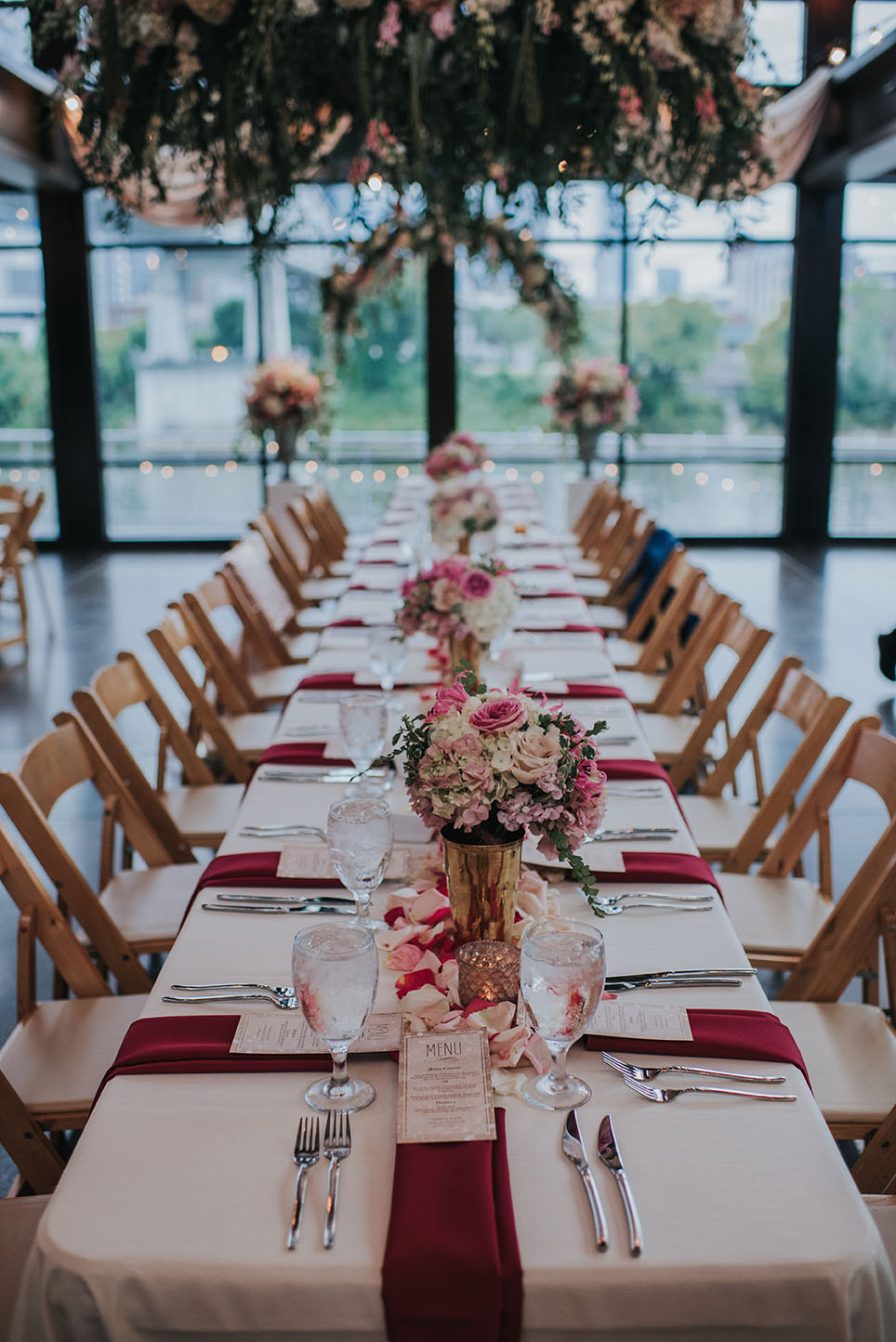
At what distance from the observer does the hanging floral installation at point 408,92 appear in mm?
3107

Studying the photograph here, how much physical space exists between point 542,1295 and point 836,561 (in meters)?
9.42

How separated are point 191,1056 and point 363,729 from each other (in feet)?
3.24

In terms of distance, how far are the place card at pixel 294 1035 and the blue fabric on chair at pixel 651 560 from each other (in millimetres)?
4074

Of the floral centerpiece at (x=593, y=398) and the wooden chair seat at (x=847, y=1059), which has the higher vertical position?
the floral centerpiece at (x=593, y=398)

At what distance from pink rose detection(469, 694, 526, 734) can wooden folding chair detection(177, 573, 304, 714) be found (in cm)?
231

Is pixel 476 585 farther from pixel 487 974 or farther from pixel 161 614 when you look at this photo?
pixel 161 614

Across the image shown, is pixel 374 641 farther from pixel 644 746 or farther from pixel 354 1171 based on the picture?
pixel 354 1171

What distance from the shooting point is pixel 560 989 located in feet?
4.87

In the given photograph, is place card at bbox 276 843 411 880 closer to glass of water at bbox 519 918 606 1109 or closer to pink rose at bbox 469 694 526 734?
pink rose at bbox 469 694 526 734

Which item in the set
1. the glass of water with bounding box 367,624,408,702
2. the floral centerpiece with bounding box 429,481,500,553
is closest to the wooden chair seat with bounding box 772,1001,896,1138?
the glass of water with bounding box 367,624,408,702

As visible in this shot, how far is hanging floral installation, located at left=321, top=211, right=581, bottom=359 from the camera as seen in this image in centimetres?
833

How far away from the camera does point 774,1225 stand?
4.41 ft

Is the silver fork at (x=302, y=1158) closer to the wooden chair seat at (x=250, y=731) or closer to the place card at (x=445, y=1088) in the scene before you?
the place card at (x=445, y=1088)

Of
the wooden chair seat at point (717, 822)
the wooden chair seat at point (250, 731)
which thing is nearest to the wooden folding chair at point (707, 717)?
the wooden chair seat at point (717, 822)
